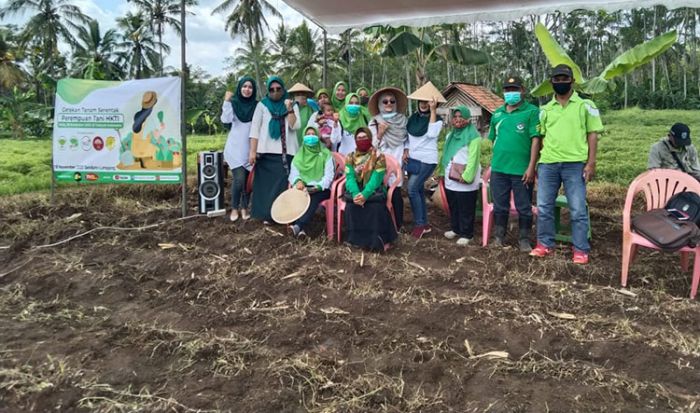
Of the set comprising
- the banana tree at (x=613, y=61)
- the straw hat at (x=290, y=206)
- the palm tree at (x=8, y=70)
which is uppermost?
the palm tree at (x=8, y=70)

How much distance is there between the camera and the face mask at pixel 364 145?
466cm

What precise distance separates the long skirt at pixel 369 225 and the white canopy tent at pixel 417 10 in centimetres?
227

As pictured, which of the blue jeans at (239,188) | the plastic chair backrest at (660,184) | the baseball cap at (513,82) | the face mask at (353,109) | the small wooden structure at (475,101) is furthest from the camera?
the small wooden structure at (475,101)

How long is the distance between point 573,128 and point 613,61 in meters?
2.93

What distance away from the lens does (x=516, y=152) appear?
4.47 metres

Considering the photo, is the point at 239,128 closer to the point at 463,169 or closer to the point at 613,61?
the point at 463,169

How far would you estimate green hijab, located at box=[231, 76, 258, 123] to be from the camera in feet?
17.7

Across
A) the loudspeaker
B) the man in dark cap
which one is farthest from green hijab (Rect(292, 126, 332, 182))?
the man in dark cap

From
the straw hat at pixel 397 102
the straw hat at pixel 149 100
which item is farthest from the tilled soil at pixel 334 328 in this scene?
the straw hat at pixel 149 100

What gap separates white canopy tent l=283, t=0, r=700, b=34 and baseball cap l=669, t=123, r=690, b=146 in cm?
120

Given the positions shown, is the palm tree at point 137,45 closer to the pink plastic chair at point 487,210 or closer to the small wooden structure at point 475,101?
the small wooden structure at point 475,101

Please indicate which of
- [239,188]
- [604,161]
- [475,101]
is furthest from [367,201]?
[475,101]

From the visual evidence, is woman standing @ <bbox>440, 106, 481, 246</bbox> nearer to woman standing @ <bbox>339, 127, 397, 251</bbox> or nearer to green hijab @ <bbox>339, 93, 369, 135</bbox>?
woman standing @ <bbox>339, 127, 397, 251</bbox>

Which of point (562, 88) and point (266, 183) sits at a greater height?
point (562, 88)
